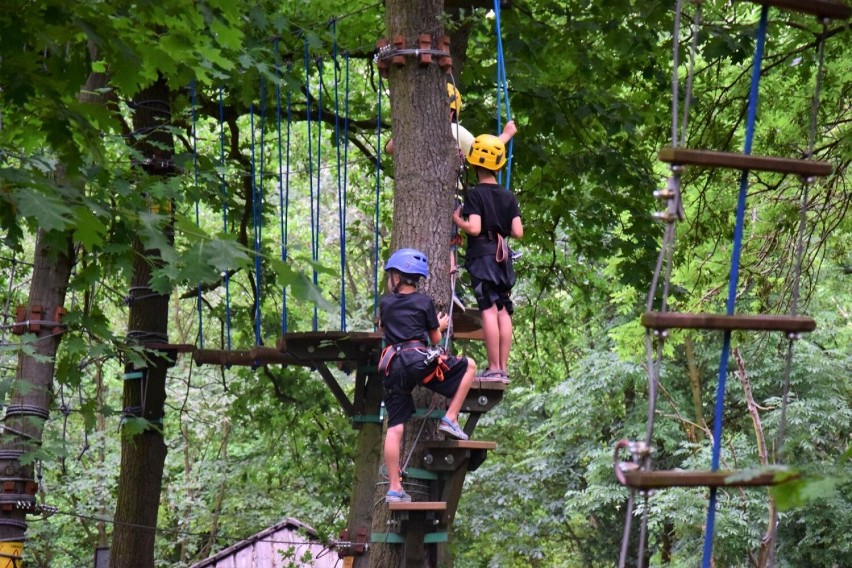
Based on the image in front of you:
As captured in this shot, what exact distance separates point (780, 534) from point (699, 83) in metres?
8.39

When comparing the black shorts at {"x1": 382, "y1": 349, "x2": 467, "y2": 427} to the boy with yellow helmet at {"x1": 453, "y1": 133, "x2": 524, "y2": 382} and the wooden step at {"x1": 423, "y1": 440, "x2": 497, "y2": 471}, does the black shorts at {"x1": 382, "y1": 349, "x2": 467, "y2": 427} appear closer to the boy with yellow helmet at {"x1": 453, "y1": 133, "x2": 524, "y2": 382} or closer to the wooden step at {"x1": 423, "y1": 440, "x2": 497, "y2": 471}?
the wooden step at {"x1": 423, "y1": 440, "x2": 497, "y2": 471}

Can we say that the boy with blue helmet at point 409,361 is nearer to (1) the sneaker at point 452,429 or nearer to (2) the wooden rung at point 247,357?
(1) the sneaker at point 452,429

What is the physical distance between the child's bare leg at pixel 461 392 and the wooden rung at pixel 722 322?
2469 millimetres

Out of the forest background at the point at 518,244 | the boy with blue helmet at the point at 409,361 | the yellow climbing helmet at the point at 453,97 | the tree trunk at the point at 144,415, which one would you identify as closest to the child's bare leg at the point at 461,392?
the boy with blue helmet at the point at 409,361

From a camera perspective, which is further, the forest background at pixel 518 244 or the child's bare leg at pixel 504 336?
the child's bare leg at pixel 504 336

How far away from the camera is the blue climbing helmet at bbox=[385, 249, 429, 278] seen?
17.7ft

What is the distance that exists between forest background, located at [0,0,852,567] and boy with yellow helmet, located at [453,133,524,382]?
1.00 m

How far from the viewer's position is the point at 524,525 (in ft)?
61.8

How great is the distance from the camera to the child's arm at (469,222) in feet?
19.2

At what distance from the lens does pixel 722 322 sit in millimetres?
2949

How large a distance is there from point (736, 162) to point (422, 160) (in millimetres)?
2840

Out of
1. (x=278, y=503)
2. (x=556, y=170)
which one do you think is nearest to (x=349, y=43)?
(x=556, y=170)

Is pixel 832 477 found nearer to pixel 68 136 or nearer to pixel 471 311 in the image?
pixel 68 136

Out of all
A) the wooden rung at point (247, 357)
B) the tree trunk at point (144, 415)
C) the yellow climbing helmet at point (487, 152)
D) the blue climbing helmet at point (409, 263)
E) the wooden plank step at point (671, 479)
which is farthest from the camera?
the tree trunk at point (144, 415)
